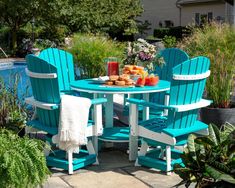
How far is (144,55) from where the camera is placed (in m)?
5.34

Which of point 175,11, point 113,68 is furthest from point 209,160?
point 175,11

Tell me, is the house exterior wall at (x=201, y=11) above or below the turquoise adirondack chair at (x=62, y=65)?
above

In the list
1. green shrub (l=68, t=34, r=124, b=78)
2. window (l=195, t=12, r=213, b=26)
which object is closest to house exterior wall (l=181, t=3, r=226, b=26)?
window (l=195, t=12, r=213, b=26)

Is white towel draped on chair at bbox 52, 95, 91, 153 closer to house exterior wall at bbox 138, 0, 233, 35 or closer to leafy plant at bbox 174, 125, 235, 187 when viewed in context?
leafy plant at bbox 174, 125, 235, 187

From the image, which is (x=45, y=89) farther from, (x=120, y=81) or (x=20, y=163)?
(x=20, y=163)

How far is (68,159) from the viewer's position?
4523mm

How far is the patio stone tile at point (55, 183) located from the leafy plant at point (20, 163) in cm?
82

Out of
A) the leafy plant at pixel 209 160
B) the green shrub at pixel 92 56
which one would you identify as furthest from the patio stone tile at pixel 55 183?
the green shrub at pixel 92 56

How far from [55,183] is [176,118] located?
1363mm

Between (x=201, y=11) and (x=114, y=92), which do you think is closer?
(x=114, y=92)

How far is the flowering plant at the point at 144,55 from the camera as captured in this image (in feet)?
17.5

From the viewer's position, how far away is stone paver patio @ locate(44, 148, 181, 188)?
166 inches

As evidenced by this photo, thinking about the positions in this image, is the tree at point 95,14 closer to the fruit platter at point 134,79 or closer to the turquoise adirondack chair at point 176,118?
the fruit platter at point 134,79

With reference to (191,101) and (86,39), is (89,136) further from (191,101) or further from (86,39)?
→ (86,39)
